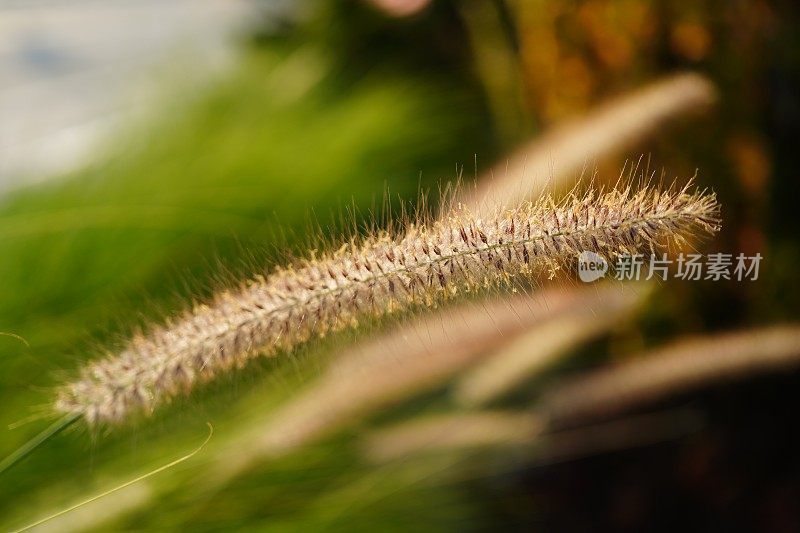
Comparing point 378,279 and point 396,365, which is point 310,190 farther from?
point 378,279

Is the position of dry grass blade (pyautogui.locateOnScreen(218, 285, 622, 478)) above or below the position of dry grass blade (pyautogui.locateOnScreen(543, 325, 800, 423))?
above

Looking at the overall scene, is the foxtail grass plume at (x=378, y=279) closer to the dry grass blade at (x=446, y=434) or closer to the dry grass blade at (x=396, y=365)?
the dry grass blade at (x=396, y=365)

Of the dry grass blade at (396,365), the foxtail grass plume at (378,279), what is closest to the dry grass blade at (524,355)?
the dry grass blade at (396,365)

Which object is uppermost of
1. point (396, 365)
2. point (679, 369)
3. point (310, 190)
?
point (310, 190)

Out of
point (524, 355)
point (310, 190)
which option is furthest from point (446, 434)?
point (310, 190)

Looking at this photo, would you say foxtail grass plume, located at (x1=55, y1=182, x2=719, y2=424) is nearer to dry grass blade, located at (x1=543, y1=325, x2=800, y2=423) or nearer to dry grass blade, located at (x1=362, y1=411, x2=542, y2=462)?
dry grass blade, located at (x1=362, y1=411, x2=542, y2=462)

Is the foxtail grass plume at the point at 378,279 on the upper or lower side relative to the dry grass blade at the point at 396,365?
upper

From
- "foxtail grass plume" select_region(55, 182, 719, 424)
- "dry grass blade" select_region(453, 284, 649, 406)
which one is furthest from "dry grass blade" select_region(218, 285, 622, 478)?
"foxtail grass plume" select_region(55, 182, 719, 424)
